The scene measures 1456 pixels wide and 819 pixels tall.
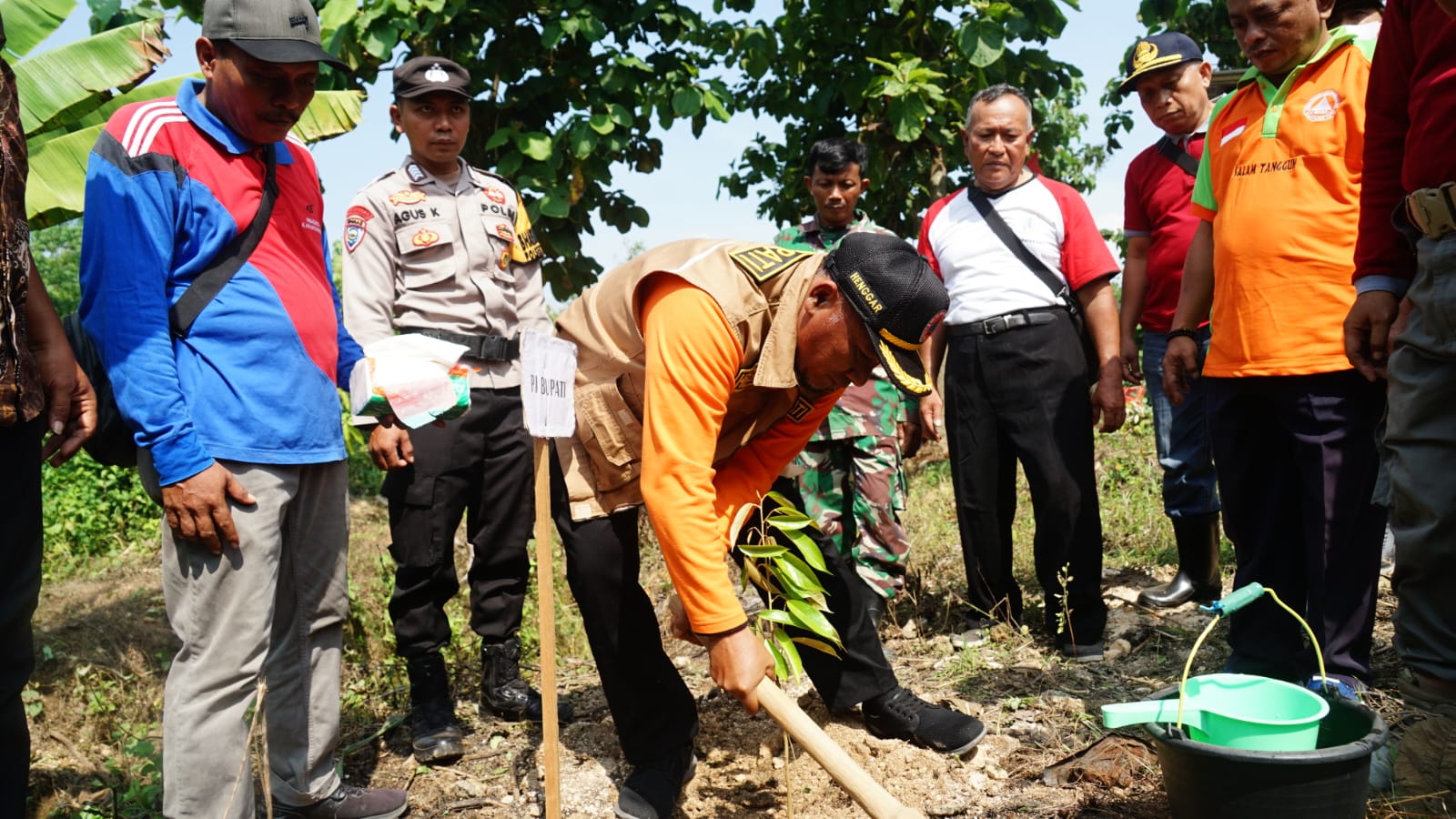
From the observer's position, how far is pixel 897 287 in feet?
7.17

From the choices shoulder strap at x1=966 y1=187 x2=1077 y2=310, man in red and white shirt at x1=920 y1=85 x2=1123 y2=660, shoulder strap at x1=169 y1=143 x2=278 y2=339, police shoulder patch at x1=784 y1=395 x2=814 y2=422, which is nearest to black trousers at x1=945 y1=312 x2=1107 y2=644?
man in red and white shirt at x1=920 y1=85 x2=1123 y2=660

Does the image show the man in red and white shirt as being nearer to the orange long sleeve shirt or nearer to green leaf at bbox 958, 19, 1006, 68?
the orange long sleeve shirt

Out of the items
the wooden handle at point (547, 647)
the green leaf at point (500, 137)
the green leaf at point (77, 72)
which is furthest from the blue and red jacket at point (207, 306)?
the green leaf at point (500, 137)

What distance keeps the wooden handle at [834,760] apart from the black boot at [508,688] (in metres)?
1.46

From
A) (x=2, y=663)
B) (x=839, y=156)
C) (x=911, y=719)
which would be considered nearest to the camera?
(x=2, y=663)

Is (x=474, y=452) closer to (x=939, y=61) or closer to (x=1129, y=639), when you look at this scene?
(x=1129, y=639)

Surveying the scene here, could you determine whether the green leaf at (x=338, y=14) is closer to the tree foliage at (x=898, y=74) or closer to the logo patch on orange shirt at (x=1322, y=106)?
the tree foliage at (x=898, y=74)

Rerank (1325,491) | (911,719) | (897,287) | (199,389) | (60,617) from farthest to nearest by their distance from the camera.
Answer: (60,617)
(911,719)
(1325,491)
(199,389)
(897,287)

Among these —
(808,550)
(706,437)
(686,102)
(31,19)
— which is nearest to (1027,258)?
(808,550)

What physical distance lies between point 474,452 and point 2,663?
160 centimetres

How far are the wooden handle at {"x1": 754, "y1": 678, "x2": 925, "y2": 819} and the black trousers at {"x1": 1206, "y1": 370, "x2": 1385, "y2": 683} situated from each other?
4.96ft

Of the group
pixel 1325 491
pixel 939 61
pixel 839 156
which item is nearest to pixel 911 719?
pixel 1325 491

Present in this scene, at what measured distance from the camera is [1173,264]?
418cm

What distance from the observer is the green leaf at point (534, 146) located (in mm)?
5832
